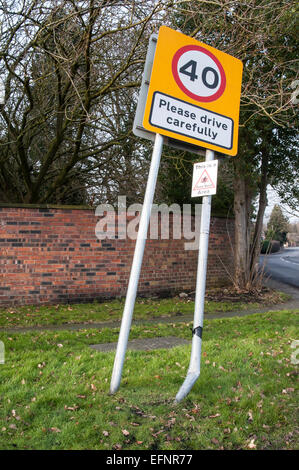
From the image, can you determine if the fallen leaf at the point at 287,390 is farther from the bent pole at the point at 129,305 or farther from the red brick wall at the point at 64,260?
the red brick wall at the point at 64,260

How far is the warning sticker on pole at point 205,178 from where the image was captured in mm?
4094

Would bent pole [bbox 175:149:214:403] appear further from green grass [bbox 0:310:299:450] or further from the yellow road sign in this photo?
the yellow road sign

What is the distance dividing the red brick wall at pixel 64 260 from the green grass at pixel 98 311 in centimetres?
37

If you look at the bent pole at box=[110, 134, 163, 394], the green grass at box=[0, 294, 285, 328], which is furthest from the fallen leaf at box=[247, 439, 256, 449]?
the green grass at box=[0, 294, 285, 328]

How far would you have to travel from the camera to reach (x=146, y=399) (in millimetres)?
3732

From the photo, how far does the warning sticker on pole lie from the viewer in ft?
13.4

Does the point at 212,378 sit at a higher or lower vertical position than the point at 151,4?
lower

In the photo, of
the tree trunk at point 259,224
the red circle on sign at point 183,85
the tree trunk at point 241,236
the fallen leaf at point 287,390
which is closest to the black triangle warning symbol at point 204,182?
the red circle on sign at point 183,85

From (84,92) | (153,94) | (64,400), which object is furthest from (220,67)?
(84,92)

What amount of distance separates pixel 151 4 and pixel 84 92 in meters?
2.23

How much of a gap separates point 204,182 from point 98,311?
16.6 feet

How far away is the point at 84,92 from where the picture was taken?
880cm
